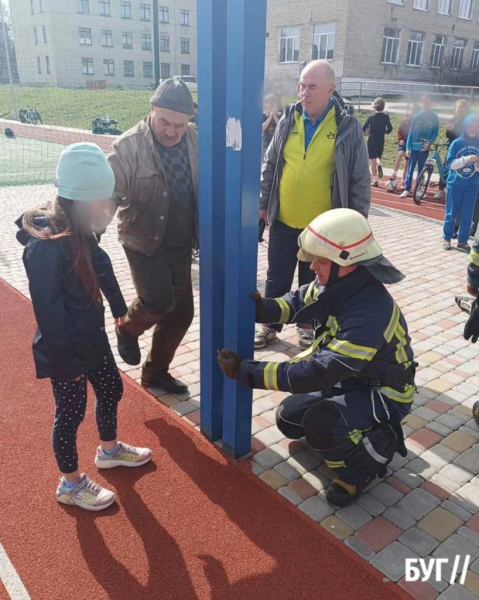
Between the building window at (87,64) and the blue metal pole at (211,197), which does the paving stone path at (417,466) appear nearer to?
the blue metal pole at (211,197)

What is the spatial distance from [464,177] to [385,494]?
606 cm

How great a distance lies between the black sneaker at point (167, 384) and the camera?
3.92m

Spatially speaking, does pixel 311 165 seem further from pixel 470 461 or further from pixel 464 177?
pixel 464 177

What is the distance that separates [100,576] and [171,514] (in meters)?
0.47

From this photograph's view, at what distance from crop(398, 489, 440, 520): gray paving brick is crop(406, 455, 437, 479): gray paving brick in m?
0.16

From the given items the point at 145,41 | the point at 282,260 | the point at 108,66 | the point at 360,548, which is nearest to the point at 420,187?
the point at 282,260

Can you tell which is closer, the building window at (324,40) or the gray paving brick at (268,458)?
the gray paving brick at (268,458)

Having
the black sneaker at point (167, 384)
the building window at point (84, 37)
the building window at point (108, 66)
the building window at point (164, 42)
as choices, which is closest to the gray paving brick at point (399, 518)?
the black sneaker at point (167, 384)

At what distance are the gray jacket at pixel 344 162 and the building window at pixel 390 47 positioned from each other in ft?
126

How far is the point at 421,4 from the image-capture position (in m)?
39.2

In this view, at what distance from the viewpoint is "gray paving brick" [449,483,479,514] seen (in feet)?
9.48

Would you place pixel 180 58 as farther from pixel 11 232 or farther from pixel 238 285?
pixel 238 285

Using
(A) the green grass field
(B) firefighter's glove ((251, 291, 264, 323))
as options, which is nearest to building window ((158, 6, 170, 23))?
(A) the green grass field

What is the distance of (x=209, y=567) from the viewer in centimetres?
247
